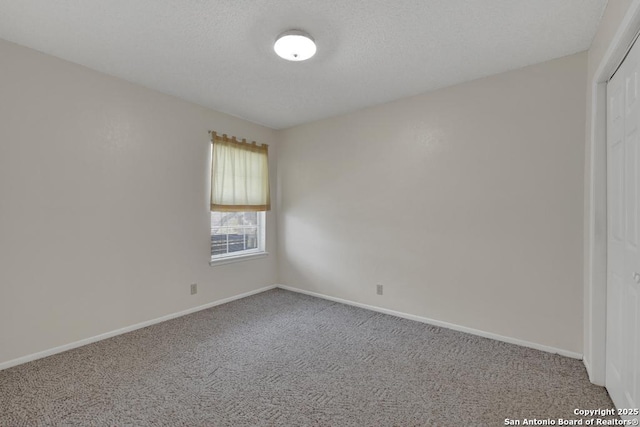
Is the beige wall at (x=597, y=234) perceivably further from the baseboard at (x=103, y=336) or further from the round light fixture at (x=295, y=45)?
the baseboard at (x=103, y=336)

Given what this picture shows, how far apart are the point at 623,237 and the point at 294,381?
2.29 m

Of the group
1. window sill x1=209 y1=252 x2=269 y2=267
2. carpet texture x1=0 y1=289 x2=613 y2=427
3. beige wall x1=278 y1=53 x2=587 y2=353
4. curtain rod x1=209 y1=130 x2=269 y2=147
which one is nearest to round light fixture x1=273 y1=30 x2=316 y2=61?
beige wall x1=278 y1=53 x2=587 y2=353

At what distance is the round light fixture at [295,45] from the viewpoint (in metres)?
2.19

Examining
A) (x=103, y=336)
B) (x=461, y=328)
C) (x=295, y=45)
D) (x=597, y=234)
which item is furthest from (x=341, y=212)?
(x=103, y=336)

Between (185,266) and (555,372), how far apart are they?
3.67m

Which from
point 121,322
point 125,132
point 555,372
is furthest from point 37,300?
point 555,372

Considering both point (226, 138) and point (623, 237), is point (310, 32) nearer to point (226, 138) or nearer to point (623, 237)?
point (226, 138)

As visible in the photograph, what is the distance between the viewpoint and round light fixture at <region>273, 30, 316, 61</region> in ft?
7.18

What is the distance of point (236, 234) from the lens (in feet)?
14.2

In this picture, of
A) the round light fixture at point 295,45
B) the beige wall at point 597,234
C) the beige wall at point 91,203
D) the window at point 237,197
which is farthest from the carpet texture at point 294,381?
the round light fixture at point 295,45

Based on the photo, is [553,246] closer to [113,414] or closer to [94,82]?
[113,414]

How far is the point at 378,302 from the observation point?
3699 mm

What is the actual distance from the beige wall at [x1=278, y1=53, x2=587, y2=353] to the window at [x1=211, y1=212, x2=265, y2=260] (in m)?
0.82

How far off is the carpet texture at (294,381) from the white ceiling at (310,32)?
254cm
